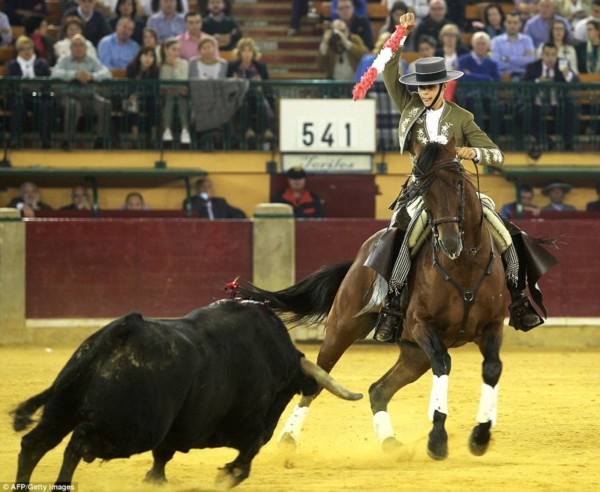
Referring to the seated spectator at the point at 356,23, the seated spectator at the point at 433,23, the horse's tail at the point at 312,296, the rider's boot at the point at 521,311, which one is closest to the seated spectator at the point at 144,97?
the seated spectator at the point at 356,23

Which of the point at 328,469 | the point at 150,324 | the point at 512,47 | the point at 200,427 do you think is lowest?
the point at 328,469

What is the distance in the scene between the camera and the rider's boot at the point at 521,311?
24.9 ft

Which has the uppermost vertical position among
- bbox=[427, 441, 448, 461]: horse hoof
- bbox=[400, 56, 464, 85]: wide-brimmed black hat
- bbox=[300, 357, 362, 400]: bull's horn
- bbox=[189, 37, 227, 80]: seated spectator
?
bbox=[189, 37, 227, 80]: seated spectator

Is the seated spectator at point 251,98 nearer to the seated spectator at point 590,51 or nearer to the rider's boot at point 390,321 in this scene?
the seated spectator at point 590,51

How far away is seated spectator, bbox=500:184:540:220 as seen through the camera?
1456cm

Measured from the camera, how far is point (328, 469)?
6.90 meters

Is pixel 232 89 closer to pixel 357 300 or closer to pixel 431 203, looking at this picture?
pixel 357 300

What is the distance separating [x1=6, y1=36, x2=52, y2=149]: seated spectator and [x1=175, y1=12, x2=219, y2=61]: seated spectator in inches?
66.8

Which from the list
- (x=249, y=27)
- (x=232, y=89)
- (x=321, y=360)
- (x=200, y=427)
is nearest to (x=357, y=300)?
(x=321, y=360)

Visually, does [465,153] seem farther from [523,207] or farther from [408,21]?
[523,207]

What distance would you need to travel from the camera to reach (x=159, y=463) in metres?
5.85

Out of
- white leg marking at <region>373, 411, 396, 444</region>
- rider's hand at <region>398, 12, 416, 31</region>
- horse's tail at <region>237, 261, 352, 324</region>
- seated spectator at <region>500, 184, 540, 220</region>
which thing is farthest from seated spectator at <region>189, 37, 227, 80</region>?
white leg marking at <region>373, 411, 396, 444</region>

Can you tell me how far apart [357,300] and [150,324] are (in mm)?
2805

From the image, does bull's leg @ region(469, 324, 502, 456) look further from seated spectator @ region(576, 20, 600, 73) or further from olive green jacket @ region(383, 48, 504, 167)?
seated spectator @ region(576, 20, 600, 73)
